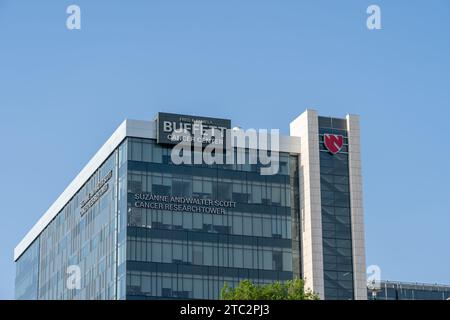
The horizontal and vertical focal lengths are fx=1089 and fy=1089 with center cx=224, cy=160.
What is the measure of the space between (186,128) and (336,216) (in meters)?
18.2

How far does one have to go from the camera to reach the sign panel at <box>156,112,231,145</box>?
360 feet

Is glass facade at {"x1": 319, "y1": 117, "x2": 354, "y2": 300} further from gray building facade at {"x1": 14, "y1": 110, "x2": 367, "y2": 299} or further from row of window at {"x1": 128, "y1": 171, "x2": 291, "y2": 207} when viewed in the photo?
row of window at {"x1": 128, "y1": 171, "x2": 291, "y2": 207}

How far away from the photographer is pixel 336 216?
372ft

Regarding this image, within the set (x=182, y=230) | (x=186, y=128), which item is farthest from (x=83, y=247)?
(x=186, y=128)

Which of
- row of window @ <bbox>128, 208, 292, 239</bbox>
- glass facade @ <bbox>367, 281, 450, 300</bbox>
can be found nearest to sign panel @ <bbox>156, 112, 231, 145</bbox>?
row of window @ <bbox>128, 208, 292, 239</bbox>

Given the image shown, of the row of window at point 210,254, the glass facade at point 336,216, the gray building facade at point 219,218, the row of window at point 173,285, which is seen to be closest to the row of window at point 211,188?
the gray building facade at point 219,218

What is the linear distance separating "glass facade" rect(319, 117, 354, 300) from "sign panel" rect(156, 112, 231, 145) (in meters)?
12.3

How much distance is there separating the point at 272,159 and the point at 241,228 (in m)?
8.60

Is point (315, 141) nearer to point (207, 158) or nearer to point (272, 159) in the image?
point (272, 159)

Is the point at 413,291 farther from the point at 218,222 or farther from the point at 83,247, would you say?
the point at 83,247

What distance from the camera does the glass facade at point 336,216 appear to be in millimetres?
110938

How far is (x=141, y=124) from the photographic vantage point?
362 feet

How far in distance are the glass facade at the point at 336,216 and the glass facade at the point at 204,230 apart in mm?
3347
